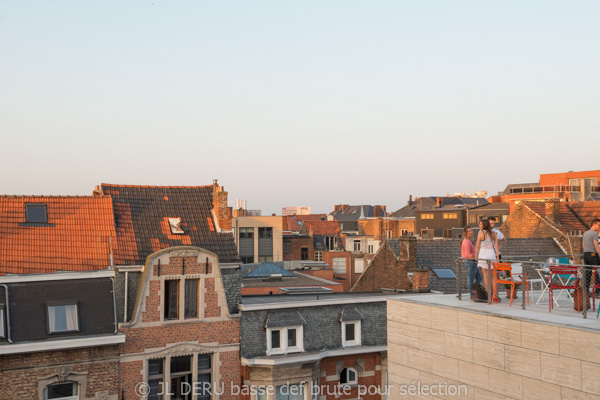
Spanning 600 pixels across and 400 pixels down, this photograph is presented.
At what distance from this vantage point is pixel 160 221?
27375mm

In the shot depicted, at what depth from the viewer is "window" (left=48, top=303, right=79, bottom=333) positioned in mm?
21641

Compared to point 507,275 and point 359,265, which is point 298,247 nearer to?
point 359,265

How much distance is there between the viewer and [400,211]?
381ft

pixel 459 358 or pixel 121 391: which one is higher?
pixel 459 358

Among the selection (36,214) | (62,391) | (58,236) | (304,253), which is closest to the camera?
(62,391)

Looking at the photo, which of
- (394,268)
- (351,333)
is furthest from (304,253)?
(351,333)

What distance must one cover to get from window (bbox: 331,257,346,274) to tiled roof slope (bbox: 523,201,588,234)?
23.8 m

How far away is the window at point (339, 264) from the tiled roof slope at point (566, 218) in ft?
77.9

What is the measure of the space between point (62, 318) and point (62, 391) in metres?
2.58

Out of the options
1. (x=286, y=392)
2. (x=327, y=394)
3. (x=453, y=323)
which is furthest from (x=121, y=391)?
(x=453, y=323)

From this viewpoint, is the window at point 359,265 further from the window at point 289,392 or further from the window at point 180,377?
the window at point 180,377

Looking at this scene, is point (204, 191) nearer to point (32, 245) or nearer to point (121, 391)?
point (32, 245)

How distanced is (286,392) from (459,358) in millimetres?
13422

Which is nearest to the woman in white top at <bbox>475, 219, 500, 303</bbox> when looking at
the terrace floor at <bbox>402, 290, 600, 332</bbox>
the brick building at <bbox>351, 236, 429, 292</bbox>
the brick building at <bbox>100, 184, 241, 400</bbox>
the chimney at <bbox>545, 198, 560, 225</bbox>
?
the terrace floor at <bbox>402, 290, 600, 332</bbox>
